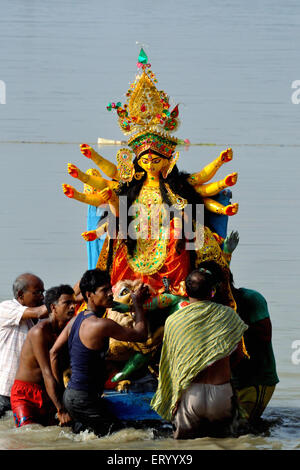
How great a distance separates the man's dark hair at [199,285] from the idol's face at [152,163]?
173 centimetres

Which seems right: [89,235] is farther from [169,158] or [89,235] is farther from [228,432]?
[228,432]

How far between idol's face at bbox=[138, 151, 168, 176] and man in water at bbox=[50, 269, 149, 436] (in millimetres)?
1615

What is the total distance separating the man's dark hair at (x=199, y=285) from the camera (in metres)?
6.71

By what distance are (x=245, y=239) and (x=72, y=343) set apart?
24.6 ft

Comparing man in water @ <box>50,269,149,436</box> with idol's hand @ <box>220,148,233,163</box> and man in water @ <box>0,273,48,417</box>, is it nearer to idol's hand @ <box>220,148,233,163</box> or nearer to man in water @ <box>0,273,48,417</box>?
man in water @ <box>0,273,48,417</box>

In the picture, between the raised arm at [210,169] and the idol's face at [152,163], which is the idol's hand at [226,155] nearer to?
the raised arm at [210,169]

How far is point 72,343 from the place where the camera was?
6.89 meters

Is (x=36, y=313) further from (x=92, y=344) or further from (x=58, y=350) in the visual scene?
(x=92, y=344)

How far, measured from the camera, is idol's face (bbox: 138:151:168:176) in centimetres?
826

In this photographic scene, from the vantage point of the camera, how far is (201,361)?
6.67m

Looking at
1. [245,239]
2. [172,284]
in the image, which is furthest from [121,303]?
[245,239]

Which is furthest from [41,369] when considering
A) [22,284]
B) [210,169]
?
[210,169]

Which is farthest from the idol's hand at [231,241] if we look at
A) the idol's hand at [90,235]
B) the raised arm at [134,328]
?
the raised arm at [134,328]

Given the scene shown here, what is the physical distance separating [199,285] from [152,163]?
71.1 inches
